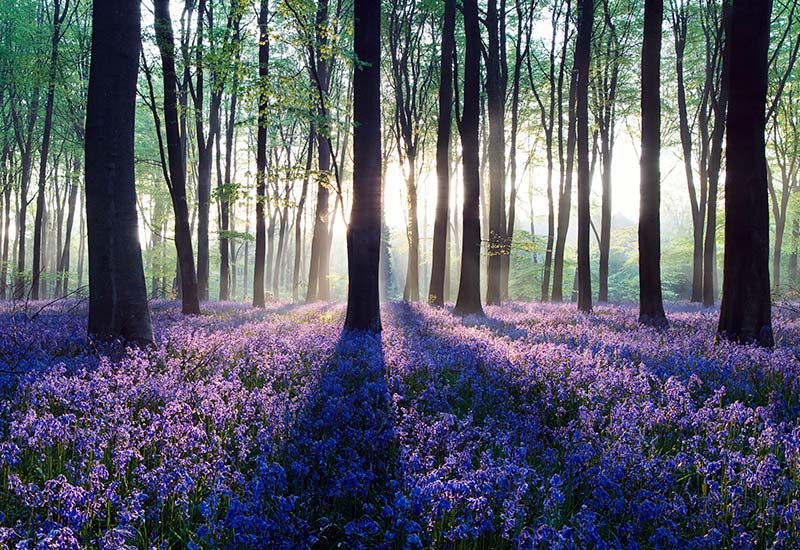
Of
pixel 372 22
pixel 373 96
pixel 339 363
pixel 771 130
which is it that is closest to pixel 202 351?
pixel 339 363

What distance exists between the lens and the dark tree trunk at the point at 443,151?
53.8 ft

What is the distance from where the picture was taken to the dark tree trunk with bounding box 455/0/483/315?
14.0 metres

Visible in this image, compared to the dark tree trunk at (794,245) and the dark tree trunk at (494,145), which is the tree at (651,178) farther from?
the dark tree trunk at (794,245)

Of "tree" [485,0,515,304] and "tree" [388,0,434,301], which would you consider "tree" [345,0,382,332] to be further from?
"tree" [388,0,434,301]

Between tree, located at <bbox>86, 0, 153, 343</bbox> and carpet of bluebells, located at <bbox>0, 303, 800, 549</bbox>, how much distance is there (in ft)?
2.52

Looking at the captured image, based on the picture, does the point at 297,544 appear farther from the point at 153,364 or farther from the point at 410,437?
the point at 153,364

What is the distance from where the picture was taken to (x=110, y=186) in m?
7.06

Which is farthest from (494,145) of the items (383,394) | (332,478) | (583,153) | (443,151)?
(332,478)

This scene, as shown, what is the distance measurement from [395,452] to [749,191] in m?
7.91

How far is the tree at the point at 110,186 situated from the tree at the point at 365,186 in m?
3.76

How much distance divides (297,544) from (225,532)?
0.41 meters

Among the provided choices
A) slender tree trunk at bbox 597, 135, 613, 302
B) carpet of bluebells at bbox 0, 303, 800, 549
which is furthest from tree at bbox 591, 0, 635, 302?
carpet of bluebells at bbox 0, 303, 800, 549

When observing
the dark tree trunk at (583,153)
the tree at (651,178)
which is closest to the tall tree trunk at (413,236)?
the dark tree trunk at (583,153)

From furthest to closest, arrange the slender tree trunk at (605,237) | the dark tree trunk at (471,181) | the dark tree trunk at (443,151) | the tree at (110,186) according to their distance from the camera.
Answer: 1. the slender tree trunk at (605,237)
2. the dark tree trunk at (443,151)
3. the dark tree trunk at (471,181)
4. the tree at (110,186)
